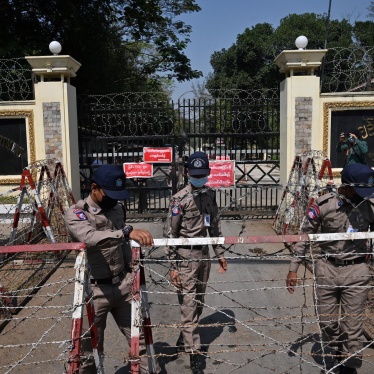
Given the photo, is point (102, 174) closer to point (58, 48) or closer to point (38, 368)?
point (38, 368)

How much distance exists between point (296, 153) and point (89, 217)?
631 centimetres

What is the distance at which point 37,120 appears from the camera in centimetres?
880

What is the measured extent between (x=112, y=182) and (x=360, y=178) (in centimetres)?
187

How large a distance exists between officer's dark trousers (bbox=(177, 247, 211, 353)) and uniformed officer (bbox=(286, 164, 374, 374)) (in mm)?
817

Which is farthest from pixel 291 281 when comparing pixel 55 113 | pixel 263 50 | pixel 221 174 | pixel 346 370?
pixel 263 50

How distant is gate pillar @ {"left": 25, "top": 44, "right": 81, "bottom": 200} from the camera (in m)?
8.59

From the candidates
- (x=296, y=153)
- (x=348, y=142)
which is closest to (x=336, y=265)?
(x=348, y=142)

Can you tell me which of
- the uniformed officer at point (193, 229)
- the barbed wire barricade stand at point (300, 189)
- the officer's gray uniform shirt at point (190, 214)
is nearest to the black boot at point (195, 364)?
the uniformed officer at point (193, 229)

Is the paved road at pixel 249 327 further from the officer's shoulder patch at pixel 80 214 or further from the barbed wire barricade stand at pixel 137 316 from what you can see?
the officer's shoulder patch at pixel 80 214

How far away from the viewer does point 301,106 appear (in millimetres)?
8680

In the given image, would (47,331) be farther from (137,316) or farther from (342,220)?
(342,220)

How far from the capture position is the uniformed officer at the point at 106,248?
3070mm

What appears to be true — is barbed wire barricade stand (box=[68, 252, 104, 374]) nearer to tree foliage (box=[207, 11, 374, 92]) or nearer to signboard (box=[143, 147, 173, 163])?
signboard (box=[143, 147, 173, 163])

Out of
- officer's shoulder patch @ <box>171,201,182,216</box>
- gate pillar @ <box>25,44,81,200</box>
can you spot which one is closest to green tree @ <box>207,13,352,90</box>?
gate pillar @ <box>25,44,81,200</box>
